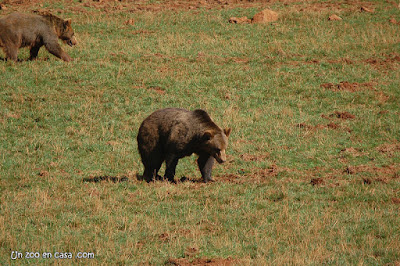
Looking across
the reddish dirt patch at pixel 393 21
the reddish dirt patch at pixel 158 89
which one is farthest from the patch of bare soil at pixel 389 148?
the reddish dirt patch at pixel 393 21

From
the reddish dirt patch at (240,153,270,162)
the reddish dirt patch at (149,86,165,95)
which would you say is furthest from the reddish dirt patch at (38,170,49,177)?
the reddish dirt patch at (149,86,165,95)

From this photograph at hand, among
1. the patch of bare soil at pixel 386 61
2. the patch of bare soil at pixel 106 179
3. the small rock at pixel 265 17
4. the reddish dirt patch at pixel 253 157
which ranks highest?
the small rock at pixel 265 17

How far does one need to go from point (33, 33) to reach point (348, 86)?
10.8 meters

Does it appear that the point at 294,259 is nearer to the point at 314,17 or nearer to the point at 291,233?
the point at 291,233

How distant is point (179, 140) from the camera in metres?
11.8

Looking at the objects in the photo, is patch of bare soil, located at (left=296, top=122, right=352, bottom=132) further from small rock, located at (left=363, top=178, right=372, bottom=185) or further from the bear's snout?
the bear's snout

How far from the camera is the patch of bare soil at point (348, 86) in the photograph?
19.0m

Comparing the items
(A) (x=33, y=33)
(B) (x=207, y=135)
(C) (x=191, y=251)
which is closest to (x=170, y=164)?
(B) (x=207, y=135)

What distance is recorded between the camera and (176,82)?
62.5 feet

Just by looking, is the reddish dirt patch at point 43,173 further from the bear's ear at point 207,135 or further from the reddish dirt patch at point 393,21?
the reddish dirt patch at point 393,21

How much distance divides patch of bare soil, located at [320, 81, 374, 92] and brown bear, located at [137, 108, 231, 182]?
317 inches

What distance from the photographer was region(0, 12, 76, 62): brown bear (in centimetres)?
1967

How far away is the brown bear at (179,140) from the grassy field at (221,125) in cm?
57

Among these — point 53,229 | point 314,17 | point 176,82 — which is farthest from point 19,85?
point 314,17
